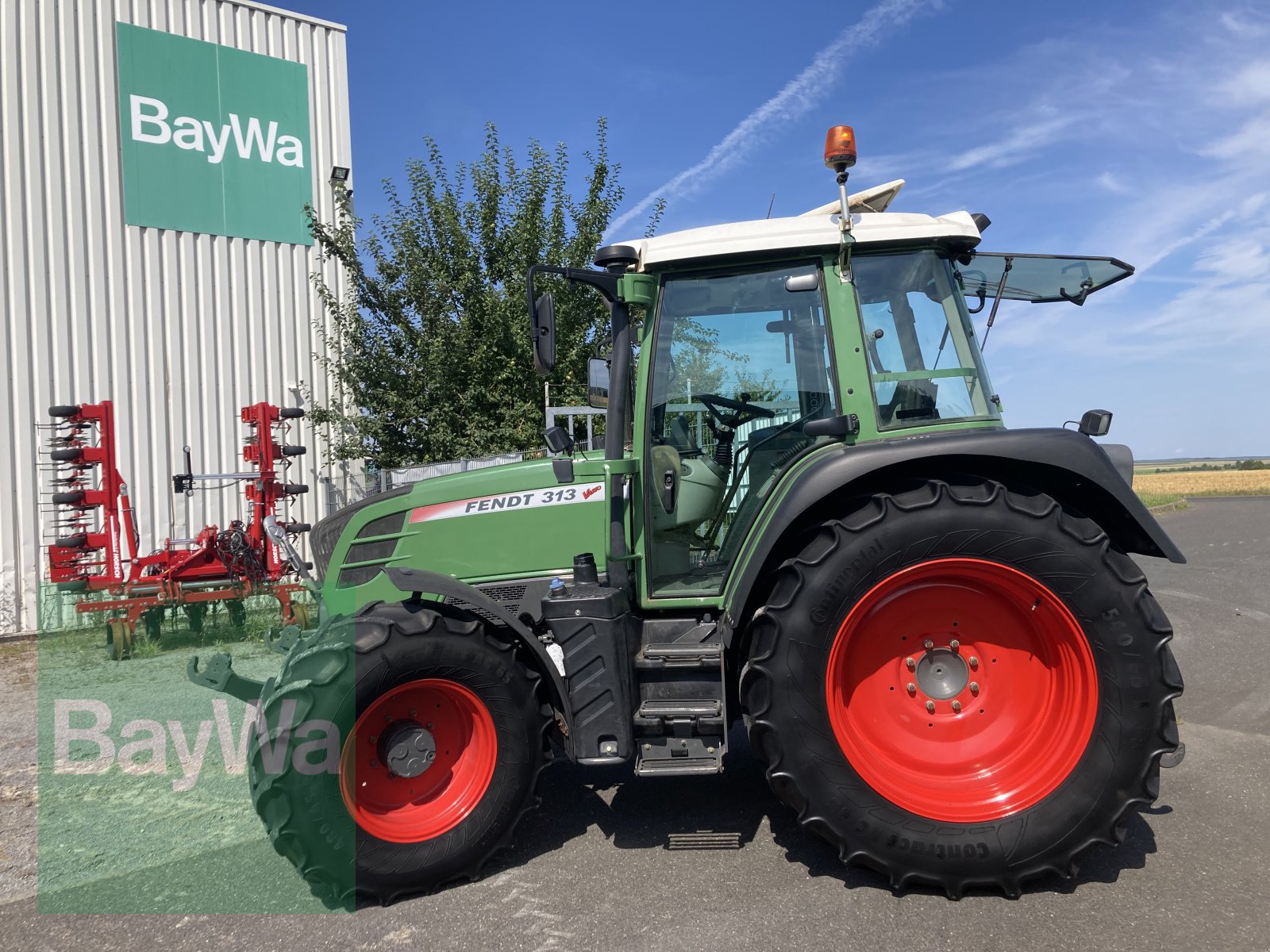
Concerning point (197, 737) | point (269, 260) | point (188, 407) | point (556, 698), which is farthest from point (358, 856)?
point (269, 260)

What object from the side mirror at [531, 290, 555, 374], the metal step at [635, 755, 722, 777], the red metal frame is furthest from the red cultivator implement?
the metal step at [635, 755, 722, 777]

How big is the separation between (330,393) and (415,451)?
1.65 meters

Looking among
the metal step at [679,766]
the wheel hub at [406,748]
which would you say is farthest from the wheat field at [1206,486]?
the wheel hub at [406,748]

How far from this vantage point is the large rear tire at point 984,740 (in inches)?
113

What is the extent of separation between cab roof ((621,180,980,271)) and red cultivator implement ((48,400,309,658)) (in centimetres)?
593

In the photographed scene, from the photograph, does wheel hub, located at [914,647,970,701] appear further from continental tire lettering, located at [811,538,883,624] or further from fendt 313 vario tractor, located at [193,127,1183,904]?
continental tire lettering, located at [811,538,883,624]

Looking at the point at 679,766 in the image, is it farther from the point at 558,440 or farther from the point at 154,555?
the point at 154,555

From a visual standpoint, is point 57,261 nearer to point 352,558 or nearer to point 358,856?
point 352,558

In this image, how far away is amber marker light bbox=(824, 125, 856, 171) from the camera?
317 centimetres

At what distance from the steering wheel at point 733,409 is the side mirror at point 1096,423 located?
1225 millimetres

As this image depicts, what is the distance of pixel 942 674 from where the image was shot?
3.19 m

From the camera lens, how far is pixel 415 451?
34.6 ft

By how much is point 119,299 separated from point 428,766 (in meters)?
8.99

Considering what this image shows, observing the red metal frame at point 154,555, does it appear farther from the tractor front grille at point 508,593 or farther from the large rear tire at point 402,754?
the large rear tire at point 402,754
